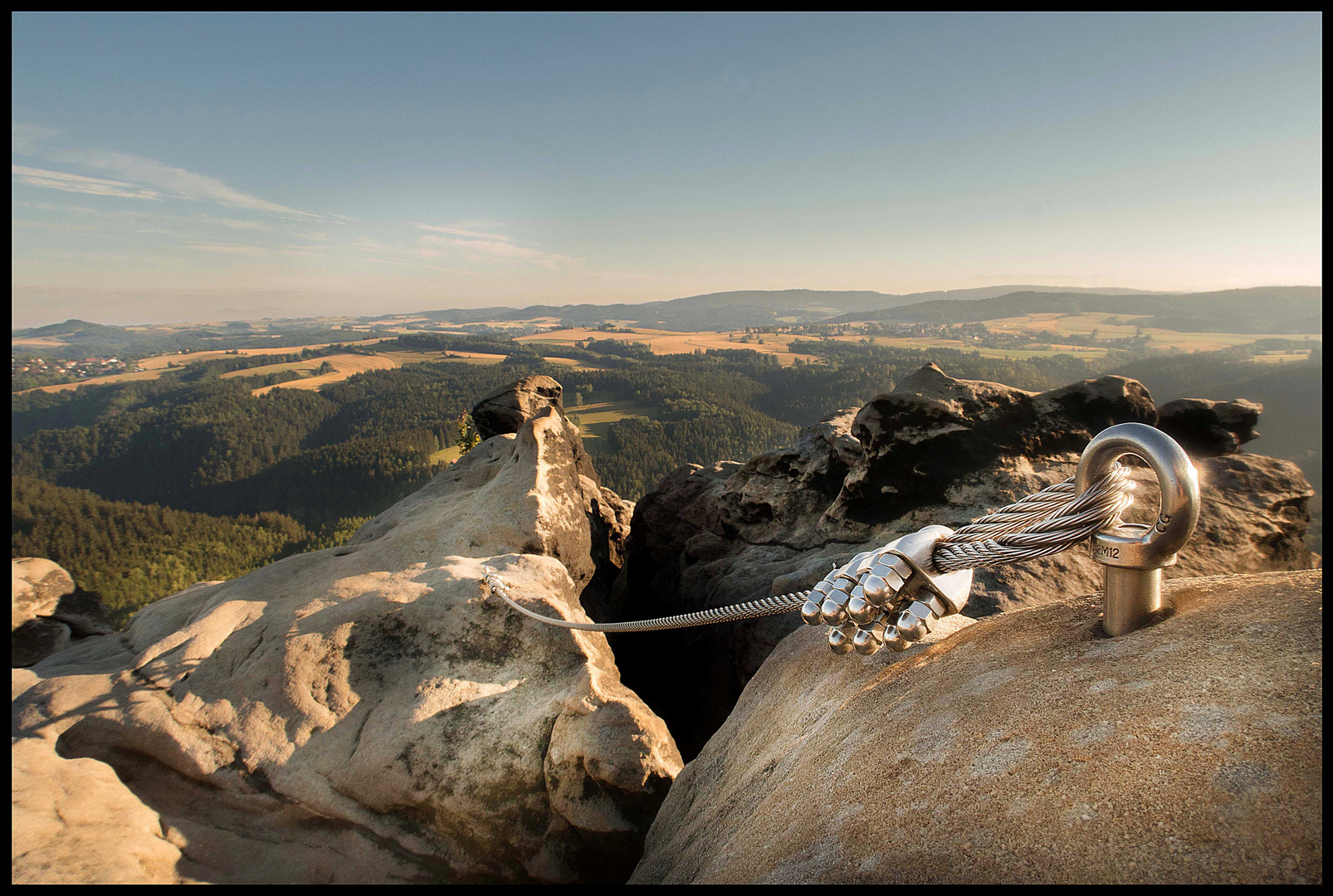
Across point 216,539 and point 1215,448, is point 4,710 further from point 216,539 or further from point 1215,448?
point 216,539

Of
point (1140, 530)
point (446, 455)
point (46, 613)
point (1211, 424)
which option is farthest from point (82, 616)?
point (446, 455)

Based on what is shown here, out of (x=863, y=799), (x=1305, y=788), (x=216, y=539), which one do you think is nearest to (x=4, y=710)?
(x=863, y=799)

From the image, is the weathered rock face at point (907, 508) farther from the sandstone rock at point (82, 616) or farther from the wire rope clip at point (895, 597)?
the sandstone rock at point (82, 616)

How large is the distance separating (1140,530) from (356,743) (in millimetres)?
7864

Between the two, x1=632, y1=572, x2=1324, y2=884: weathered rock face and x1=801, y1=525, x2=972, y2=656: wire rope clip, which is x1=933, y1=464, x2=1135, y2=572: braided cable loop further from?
x1=632, y1=572, x2=1324, y2=884: weathered rock face

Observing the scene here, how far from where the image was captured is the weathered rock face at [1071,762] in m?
1.99

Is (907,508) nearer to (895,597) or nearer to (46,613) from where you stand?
(895,597)

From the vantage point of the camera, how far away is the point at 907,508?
37.0 feet

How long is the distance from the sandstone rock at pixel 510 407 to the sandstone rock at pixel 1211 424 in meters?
18.0

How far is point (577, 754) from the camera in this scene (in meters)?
6.30

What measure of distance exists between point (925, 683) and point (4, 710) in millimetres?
9105

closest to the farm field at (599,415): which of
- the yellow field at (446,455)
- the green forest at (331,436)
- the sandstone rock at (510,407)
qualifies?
the green forest at (331,436)

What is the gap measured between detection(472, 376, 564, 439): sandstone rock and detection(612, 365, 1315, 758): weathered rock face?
10489 mm

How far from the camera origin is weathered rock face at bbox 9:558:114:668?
11.0m
